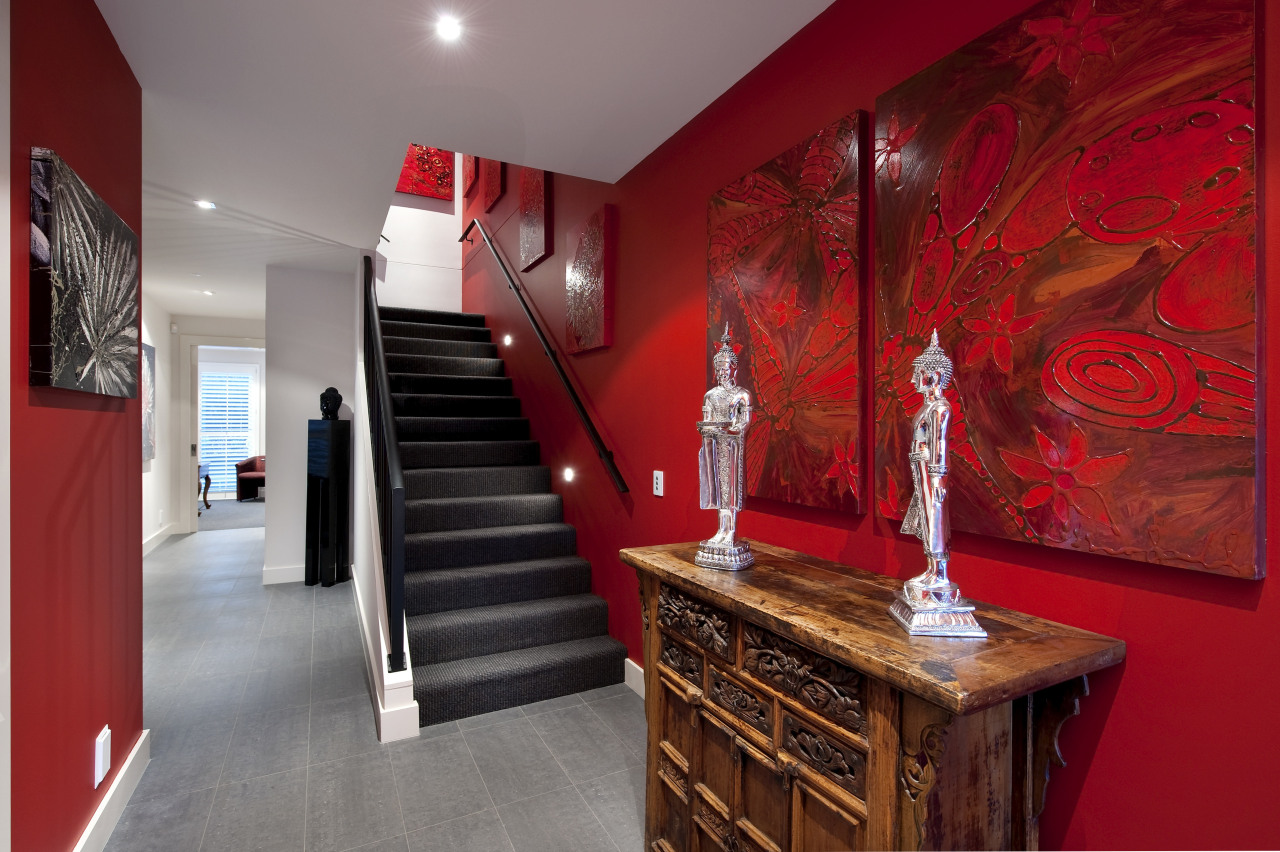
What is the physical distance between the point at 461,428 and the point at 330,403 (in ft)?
4.38

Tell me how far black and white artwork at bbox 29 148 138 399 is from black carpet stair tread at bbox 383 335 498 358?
9.38 feet

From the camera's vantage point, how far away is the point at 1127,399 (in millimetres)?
1085

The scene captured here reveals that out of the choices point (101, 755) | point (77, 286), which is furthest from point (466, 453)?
point (77, 286)

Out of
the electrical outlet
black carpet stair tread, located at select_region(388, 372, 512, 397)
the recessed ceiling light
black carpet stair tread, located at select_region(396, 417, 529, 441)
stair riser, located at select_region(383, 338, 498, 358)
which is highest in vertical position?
the recessed ceiling light

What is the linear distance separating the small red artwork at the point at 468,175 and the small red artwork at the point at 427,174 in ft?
0.50

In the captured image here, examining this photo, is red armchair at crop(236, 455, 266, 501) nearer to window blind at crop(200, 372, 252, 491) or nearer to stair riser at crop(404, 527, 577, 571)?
window blind at crop(200, 372, 252, 491)

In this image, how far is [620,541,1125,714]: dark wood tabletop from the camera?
0.94 m

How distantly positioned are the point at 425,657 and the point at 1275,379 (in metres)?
2.90

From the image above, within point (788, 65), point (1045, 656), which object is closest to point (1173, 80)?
point (1045, 656)

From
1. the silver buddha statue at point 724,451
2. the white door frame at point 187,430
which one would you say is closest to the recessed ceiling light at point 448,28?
the silver buddha statue at point 724,451

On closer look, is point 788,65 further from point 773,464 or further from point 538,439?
point 538,439

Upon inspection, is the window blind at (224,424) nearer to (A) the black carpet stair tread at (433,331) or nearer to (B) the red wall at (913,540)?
(A) the black carpet stair tread at (433,331)

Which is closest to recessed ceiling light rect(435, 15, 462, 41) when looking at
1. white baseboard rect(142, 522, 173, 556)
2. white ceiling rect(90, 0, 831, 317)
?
white ceiling rect(90, 0, 831, 317)

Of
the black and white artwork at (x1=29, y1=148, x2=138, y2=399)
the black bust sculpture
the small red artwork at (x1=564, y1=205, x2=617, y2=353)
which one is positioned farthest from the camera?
the black bust sculpture
